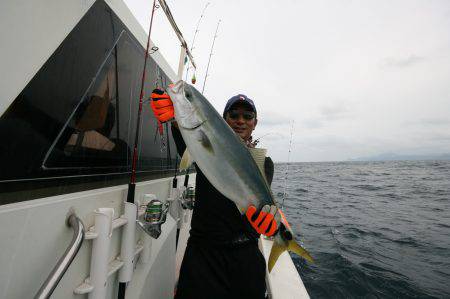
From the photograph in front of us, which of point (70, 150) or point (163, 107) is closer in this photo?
point (70, 150)

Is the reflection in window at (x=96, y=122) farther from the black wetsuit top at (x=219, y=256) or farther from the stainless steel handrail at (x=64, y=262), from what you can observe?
the black wetsuit top at (x=219, y=256)

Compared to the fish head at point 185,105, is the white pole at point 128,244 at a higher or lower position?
lower

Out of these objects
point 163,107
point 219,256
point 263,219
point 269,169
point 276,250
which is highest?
point 163,107

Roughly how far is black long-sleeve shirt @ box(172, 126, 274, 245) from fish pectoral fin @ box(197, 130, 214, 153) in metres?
0.56

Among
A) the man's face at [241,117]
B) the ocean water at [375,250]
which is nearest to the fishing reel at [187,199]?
the man's face at [241,117]

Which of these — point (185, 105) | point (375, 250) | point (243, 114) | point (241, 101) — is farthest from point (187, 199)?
point (375, 250)

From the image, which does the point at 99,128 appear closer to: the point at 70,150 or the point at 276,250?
the point at 70,150

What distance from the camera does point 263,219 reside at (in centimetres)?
210

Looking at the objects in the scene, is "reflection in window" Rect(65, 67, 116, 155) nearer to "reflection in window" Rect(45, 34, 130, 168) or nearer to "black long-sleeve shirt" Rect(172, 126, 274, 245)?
"reflection in window" Rect(45, 34, 130, 168)

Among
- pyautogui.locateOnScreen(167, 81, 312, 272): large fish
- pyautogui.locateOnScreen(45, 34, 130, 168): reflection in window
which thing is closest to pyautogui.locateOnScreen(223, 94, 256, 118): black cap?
pyautogui.locateOnScreen(167, 81, 312, 272): large fish

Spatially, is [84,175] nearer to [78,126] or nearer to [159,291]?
[78,126]

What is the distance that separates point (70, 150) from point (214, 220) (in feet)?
4.99

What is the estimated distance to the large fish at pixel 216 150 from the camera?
2.00 metres

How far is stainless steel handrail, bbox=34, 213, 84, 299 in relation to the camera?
1118 millimetres
